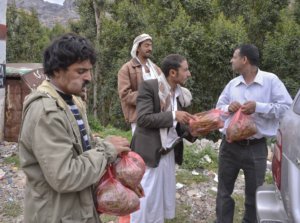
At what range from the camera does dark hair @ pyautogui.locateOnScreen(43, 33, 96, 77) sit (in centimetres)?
180

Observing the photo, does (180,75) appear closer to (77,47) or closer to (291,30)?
(77,47)

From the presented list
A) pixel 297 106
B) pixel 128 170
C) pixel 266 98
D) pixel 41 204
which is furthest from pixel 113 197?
pixel 266 98

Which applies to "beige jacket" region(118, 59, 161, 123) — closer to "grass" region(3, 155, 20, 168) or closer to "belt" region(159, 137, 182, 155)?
"belt" region(159, 137, 182, 155)

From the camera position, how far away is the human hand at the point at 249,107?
3318 mm

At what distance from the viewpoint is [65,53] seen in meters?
1.80

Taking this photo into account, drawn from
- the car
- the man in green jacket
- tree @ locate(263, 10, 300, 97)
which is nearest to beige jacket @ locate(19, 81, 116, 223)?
the man in green jacket

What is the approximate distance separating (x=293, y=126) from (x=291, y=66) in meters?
10.3

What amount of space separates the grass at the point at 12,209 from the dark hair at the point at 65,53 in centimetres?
288

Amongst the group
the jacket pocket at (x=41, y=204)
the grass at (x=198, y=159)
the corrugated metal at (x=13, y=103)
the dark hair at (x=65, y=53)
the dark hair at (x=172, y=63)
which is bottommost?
the grass at (x=198, y=159)

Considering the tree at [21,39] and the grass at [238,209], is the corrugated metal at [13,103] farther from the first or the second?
the tree at [21,39]

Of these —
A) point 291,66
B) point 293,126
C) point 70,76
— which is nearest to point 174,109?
point 293,126

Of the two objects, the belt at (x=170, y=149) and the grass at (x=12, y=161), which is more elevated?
the belt at (x=170, y=149)

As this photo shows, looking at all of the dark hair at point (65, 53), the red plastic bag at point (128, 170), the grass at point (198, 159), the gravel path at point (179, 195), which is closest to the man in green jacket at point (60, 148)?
the dark hair at point (65, 53)

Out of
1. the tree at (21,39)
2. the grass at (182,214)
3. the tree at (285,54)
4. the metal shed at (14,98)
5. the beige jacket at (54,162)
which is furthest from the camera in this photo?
the tree at (21,39)
